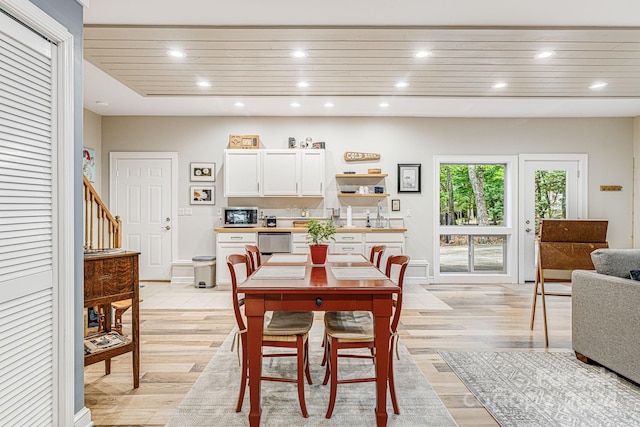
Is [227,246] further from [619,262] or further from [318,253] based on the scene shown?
[619,262]

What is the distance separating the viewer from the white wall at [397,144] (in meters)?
6.09

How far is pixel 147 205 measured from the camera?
241 inches

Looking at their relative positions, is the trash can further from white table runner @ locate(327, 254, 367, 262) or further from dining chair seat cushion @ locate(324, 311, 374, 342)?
dining chair seat cushion @ locate(324, 311, 374, 342)

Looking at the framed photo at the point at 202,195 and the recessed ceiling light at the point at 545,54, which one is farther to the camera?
the framed photo at the point at 202,195

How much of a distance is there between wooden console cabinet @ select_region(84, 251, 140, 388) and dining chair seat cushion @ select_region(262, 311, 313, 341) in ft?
2.97

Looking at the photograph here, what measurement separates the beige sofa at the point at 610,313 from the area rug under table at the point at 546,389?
5.1 inches

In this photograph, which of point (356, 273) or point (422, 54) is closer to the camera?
point (356, 273)

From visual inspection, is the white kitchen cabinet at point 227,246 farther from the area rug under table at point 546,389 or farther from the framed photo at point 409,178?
the area rug under table at point 546,389

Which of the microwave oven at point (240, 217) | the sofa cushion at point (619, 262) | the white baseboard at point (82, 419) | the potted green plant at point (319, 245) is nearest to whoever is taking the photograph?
the white baseboard at point (82, 419)

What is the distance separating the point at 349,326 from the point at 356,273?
1.14 ft

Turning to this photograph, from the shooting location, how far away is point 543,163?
243 inches

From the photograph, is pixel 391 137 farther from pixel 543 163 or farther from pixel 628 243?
pixel 628 243

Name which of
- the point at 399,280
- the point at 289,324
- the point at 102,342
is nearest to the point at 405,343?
the point at 399,280

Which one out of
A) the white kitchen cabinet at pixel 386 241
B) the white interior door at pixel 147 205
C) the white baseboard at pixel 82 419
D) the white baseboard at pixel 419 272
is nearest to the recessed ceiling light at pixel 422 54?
the white kitchen cabinet at pixel 386 241
